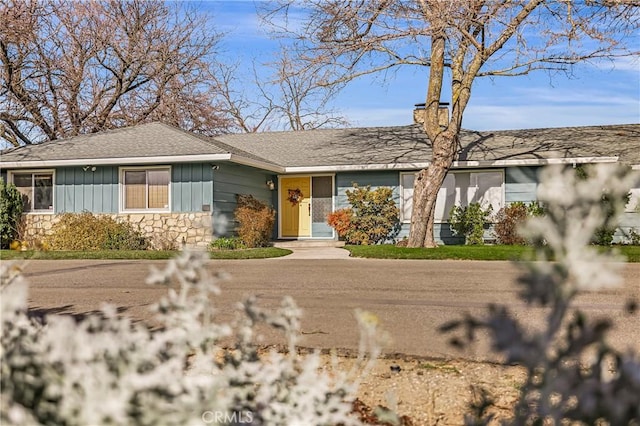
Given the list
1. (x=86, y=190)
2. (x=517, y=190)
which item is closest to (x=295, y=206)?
(x=86, y=190)

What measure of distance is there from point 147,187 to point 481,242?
9.66 metres

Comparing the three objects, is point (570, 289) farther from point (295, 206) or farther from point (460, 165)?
point (295, 206)

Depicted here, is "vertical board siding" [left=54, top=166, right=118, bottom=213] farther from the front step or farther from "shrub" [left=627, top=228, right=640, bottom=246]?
"shrub" [left=627, top=228, right=640, bottom=246]

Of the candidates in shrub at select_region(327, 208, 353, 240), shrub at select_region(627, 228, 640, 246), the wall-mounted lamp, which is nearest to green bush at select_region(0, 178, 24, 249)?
the wall-mounted lamp

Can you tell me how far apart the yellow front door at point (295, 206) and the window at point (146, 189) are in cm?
451

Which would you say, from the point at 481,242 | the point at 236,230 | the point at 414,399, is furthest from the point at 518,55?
the point at 414,399

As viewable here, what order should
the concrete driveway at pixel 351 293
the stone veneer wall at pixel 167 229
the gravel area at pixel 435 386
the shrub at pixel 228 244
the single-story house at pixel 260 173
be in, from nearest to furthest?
the gravel area at pixel 435 386 → the concrete driveway at pixel 351 293 → the shrub at pixel 228 244 → the stone veneer wall at pixel 167 229 → the single-story house at pixel 260 173

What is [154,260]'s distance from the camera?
41.3 feet

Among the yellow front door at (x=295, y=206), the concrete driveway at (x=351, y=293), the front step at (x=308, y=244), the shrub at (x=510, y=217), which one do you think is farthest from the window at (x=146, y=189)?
the shrub at (x=510, y=217)

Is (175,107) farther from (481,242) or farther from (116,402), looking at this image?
(116,402)

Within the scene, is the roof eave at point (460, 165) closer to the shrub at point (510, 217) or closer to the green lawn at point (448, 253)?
the shrub at point (510, 217)

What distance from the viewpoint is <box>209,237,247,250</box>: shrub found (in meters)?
15.3

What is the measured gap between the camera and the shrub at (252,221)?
1619cm

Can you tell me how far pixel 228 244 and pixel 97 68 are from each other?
16501 mm
